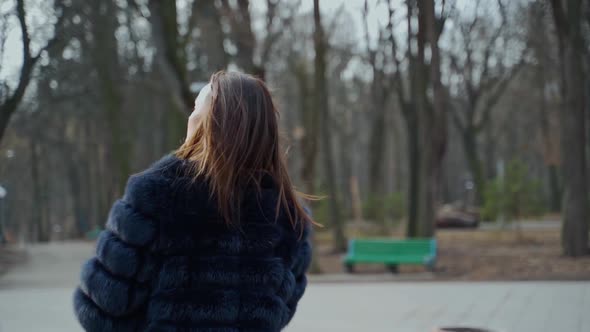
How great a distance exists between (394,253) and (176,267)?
12.5m

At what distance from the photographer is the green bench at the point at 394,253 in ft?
46.4

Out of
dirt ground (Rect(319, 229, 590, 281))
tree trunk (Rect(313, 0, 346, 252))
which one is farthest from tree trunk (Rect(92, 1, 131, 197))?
dirt ground (Rect(319, 229, 590, 281))

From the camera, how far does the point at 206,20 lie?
2078 cm

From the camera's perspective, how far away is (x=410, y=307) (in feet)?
31.6

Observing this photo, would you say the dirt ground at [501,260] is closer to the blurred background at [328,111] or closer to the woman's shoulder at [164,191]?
the blurred background at [328,111]

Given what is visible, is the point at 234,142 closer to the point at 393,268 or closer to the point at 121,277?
the point at 121,277

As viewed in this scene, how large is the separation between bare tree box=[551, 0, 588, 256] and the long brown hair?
42.1ft

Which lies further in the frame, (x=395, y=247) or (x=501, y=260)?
(x=501, y=260)

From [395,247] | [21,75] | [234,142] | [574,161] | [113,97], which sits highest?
[113,97]

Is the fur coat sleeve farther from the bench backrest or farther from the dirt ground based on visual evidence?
the bench backrest

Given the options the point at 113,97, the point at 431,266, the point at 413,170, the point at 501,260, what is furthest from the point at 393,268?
the point at 113,97

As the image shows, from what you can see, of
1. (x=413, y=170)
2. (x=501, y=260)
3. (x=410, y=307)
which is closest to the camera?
(x=410, y=307)

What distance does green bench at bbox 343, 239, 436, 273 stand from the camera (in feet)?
46.4

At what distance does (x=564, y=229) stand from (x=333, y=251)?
6.81 m
